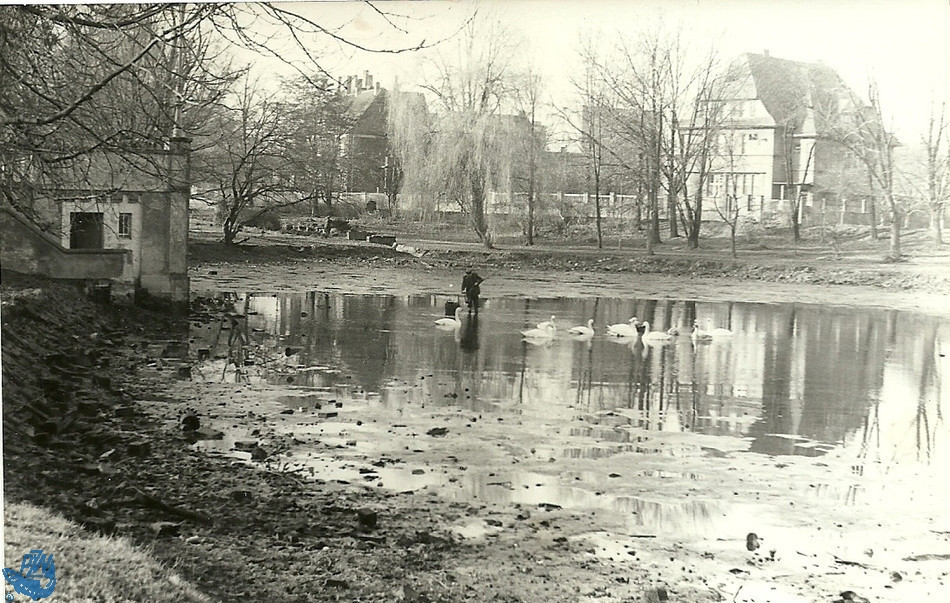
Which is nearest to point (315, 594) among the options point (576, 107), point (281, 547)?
point (281, 547)

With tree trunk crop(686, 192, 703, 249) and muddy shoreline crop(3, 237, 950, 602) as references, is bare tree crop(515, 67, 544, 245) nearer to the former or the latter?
muddy shoreline crop(3, 237, 950, 602)

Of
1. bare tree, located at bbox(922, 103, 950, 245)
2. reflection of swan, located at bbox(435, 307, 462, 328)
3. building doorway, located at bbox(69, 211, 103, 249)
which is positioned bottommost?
reflection of swan, located at bbox(435, 307, 462, 328)

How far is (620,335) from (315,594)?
4.29 feet

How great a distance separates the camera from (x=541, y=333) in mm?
3201

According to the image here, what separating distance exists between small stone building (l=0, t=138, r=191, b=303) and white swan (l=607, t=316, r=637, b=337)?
1599 mm

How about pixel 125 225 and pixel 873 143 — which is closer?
pixel 873 143

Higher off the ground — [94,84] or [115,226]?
[94,84]

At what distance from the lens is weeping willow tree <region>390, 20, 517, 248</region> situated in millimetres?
3227

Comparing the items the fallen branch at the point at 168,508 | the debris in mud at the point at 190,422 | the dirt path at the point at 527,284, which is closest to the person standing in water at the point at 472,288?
the dirt path at the point at 527,284

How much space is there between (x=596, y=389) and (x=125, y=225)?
1.90 metres

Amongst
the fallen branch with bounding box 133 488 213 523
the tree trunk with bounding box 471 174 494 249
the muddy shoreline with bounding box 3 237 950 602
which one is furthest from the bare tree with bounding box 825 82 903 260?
the fallen branch with bounding box 133 488 213 523

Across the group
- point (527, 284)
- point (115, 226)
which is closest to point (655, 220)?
A: point (527, 284)

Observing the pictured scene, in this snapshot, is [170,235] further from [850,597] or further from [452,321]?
[850,597]

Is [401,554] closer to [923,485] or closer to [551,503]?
[551,503]
